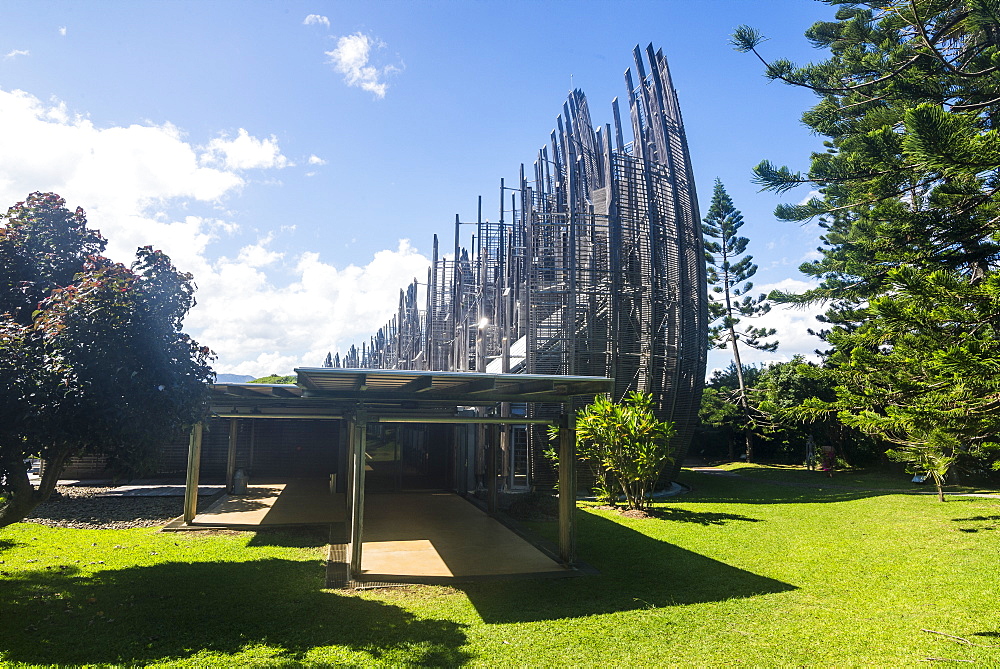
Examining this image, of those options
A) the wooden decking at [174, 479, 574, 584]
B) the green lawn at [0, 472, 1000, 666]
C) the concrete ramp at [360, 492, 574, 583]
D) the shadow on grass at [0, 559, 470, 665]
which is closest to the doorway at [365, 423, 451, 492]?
the wooden decking at [174, 479, 574, 584]

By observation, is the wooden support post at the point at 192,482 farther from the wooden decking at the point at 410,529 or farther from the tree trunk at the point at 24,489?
the tree trunk at the point at 24,489

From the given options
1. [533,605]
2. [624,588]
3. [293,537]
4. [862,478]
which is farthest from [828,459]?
[533,605]

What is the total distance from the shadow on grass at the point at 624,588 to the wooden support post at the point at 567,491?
53cm

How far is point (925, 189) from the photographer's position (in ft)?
38.8

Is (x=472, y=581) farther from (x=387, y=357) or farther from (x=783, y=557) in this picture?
(x=387, y=357)

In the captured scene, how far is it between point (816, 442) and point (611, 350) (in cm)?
1537

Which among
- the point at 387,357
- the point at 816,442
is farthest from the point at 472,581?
the point at 387,357

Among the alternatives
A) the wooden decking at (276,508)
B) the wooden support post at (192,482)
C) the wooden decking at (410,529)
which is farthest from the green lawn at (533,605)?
the wooden decking at (276,508)

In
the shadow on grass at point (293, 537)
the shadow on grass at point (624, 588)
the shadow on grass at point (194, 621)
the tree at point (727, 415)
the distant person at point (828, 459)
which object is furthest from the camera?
the tree at point (727, 415)

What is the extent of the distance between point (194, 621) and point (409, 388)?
13.2 feet

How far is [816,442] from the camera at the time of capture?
27.2m

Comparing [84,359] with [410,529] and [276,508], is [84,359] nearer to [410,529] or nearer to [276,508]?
[410,529]

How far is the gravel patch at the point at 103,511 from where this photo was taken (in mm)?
11508

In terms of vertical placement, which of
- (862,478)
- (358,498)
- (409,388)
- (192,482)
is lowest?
(862,478)
